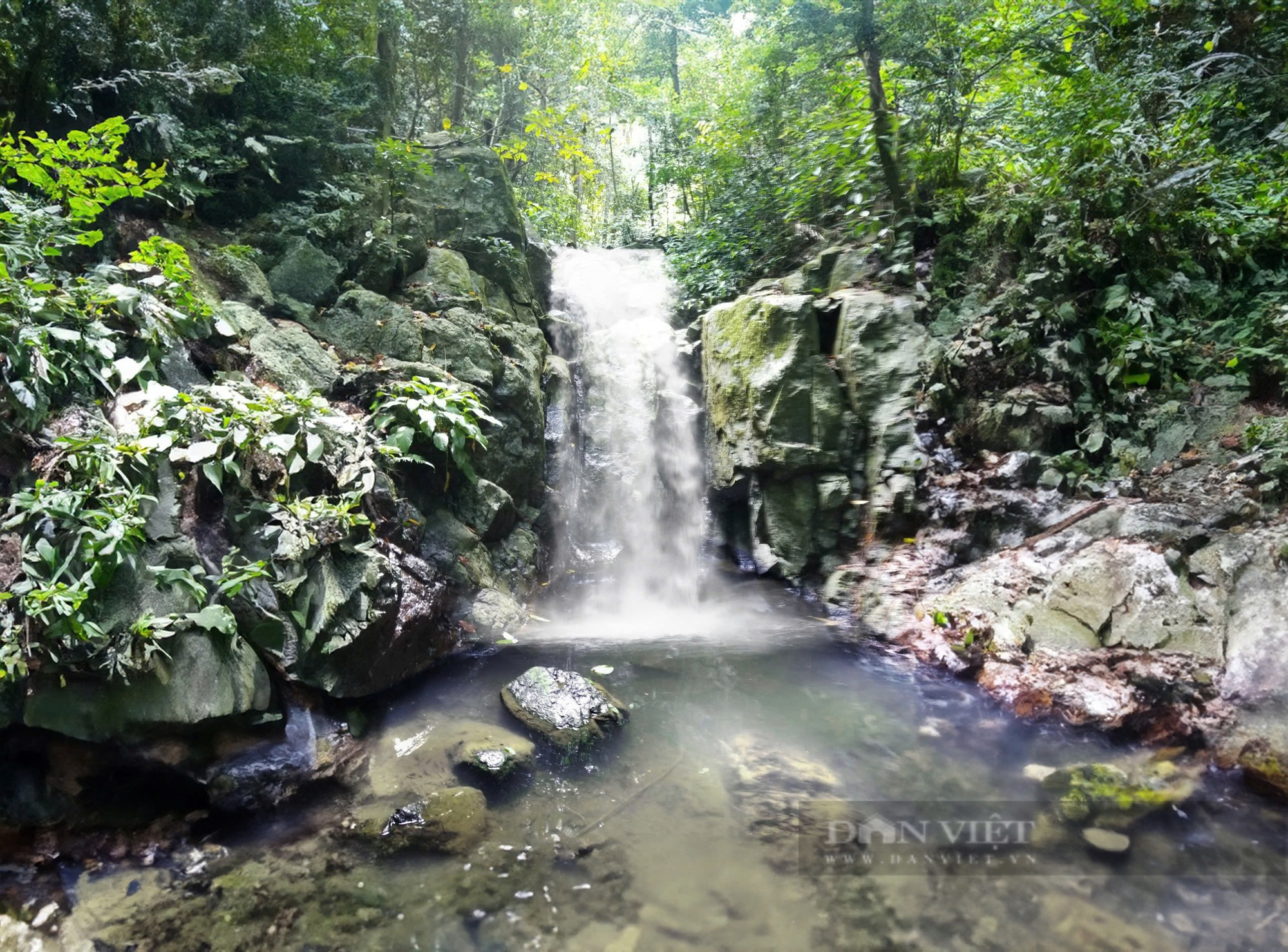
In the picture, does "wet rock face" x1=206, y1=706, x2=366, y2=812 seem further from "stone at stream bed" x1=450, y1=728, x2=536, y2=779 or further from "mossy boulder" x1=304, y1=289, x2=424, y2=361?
"mossy boulder" x1=304, y1=289, x2=424, y2=361

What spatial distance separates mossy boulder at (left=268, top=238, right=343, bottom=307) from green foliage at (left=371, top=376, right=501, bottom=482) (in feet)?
6.03

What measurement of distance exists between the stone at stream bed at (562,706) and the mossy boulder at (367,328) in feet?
13.1

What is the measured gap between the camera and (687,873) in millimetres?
3156

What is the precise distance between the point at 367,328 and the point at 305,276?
907 millimetres

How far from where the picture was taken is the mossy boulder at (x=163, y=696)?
10.3 ft

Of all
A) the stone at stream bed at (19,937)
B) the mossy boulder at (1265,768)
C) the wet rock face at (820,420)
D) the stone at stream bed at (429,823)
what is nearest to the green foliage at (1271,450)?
the mossy boulder at (1265,768)

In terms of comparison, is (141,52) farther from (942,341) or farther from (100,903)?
(942,341)

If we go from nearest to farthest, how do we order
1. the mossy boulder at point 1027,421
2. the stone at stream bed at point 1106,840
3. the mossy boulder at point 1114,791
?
the stone at stream bed at point 1106,840 → the mossy boulder at point 1114,791 → the mossy boulder at point 1027,421

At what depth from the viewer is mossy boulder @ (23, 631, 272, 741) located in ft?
10.3

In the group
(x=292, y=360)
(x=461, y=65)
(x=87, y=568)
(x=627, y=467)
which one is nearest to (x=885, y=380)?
(x=627, y=467)

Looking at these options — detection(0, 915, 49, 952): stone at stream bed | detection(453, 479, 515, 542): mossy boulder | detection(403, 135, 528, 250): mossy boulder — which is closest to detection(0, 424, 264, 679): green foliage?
detection(0, 915, 49, 952): stone at stream bed

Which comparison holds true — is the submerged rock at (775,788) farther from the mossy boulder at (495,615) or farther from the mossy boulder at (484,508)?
the mossy boulder at (484,508)

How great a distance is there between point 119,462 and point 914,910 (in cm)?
481

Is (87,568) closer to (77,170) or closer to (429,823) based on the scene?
(429,823)
